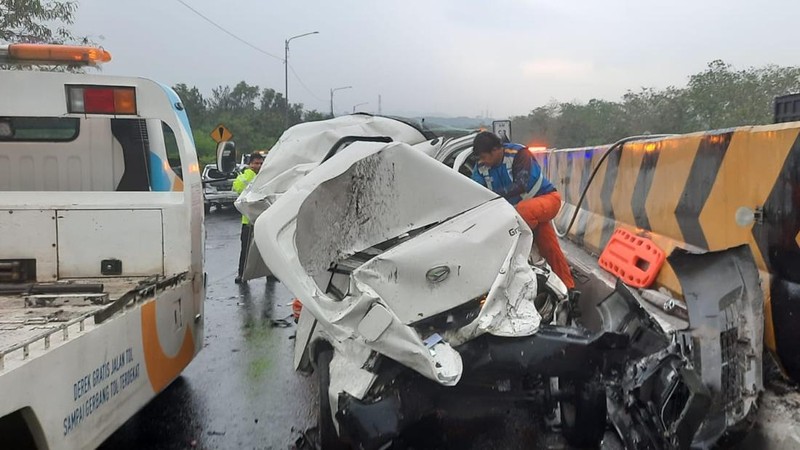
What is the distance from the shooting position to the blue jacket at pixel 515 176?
5176mm

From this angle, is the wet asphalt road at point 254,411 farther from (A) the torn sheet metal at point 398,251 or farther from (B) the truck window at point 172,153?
(B) the truck window at point 172,153

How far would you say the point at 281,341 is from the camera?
6754 mm

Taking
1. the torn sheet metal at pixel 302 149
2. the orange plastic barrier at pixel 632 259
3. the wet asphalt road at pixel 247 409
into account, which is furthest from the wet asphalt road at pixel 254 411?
the torn sheet metal at pixel 302 149

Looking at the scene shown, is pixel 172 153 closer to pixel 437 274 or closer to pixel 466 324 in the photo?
pixel 437 274

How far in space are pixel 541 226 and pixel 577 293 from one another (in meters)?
0.59

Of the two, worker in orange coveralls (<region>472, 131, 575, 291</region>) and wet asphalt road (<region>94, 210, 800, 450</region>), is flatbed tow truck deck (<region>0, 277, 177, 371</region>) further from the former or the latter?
worker in orange coveralls (<region>472, 131, 575, 291</region>)

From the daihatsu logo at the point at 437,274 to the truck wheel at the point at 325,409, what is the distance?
0.72 m

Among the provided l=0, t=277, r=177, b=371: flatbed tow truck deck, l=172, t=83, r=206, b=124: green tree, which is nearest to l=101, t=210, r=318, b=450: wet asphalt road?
l=0, t=277, r=177, b=371: flatbed tow truck deck

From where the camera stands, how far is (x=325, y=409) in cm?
354

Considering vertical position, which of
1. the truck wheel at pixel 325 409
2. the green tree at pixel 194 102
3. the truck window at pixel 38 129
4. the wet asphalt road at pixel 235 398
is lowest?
the wet asphalt road at pixel 235 398

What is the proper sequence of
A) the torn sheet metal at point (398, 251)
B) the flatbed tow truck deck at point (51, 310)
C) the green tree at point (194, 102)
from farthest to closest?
the green tree at point (194, 102)
the torn sheet metal at point (398, 251)
the flatbed tow truck deck at point (51, 310)

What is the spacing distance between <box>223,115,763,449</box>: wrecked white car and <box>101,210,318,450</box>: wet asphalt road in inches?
37.4

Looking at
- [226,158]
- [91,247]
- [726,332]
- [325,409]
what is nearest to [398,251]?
[325,409]

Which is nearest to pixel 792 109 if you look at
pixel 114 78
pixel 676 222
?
pixel 676 222
